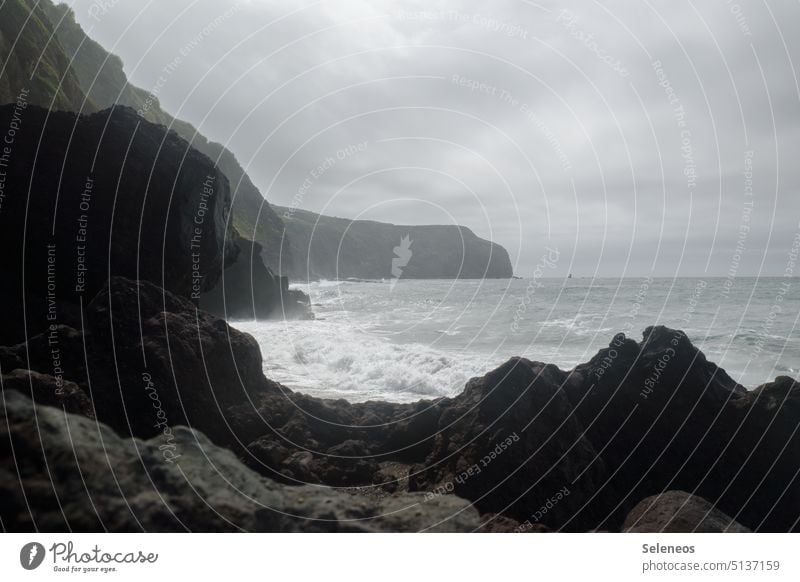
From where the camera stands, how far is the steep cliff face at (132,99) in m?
48.1

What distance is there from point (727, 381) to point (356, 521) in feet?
29.4

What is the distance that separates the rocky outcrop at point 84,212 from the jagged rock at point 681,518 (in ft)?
41.2

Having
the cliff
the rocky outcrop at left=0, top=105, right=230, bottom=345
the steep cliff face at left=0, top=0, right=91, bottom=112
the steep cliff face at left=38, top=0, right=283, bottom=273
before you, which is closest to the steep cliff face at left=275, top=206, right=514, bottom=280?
the steep cliff face at left=38, top=0, right=283, bottom=273

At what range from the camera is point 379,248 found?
596 feet

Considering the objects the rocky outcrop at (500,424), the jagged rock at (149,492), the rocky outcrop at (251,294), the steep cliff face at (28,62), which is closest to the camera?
the jagged rock at (149,492)

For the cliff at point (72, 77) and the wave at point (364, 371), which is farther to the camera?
the cliff at point (72, 77)

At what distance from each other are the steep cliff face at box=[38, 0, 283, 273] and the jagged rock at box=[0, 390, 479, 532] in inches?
1155

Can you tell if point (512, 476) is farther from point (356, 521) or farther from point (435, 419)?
point (356, 521)

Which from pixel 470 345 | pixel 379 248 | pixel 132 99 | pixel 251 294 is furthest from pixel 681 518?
pixel 379 248

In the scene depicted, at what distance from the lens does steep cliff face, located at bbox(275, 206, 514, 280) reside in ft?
503

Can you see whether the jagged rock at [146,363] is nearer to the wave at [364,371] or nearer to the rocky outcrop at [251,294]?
the wave at [364,371]

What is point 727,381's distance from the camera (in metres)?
8.61

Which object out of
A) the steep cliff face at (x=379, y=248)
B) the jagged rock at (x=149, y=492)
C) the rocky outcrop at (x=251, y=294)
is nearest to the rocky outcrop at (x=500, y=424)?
the jagged rock at (x=149, y=492)
